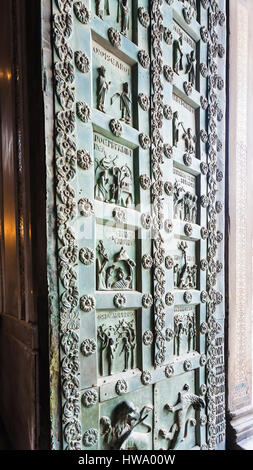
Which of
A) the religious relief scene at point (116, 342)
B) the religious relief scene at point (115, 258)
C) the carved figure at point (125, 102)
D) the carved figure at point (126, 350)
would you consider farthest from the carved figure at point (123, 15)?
the carved figure at point (126, 350)

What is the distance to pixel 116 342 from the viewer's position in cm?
123

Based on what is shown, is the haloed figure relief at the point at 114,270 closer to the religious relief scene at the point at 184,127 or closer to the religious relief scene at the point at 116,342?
the religious relief scene at the point at 116,342

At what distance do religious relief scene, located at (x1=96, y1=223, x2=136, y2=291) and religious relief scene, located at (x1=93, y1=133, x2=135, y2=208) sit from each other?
14 cm

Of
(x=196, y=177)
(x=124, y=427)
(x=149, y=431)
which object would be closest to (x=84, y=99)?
(x=196, y=177)

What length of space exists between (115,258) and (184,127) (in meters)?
0.93

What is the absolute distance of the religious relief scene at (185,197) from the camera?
1567 mm

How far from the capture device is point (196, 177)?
1.73 metres

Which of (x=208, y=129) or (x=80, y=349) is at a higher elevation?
(x=208, y=129)

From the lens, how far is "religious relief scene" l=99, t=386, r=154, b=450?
116cm

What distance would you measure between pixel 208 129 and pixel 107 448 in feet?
5.88

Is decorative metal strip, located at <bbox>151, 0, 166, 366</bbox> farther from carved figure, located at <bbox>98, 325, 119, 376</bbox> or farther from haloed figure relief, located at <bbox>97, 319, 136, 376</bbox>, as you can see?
carved figure, located at <bbox>98, 325, 119, 376</bbox>

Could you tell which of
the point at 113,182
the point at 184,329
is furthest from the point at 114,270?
the point at 184,329

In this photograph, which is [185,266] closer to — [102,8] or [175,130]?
[175,130]
